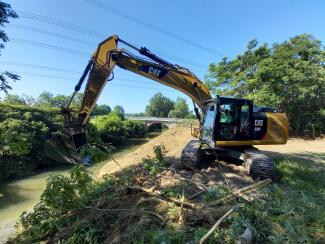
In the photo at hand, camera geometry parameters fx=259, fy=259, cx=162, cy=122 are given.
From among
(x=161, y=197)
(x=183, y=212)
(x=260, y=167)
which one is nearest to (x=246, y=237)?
(x=183, y=212)

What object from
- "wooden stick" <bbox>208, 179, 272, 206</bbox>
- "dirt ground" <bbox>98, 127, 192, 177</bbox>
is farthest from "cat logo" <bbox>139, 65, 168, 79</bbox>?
"wooden stick" <bbox>208, 179, 272, 206</bbox>

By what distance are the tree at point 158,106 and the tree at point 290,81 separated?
5774 cm

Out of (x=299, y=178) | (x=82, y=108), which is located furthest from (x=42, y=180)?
(x=299, y=178)

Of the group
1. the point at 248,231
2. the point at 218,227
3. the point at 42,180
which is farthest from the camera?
the point at 42,180

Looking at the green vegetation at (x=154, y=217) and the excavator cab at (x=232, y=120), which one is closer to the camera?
the green vegetation at (x=154, y=217)

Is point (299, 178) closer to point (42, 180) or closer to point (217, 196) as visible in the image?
point (217, 196)

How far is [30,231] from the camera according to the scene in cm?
474

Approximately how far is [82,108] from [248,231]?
4418mm

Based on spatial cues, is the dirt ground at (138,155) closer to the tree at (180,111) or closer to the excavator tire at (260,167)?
the excavator tire at (260,167)

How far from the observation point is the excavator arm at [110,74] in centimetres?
560

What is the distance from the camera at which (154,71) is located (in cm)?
681

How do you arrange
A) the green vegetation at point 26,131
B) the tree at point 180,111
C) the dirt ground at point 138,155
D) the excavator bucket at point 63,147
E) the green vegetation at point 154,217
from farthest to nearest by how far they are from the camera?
1. the tree at point 180,111
2. the green vegetation at point 26,131
3. the dirt ground at point 138,155
4. the excavator bucket at point 63,147
5. the green vegetation at point 154,217

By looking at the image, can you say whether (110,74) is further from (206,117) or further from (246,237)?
(246,237)

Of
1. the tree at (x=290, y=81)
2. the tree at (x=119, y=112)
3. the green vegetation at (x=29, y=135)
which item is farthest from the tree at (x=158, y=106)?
the tree at (x=290, y=81)
